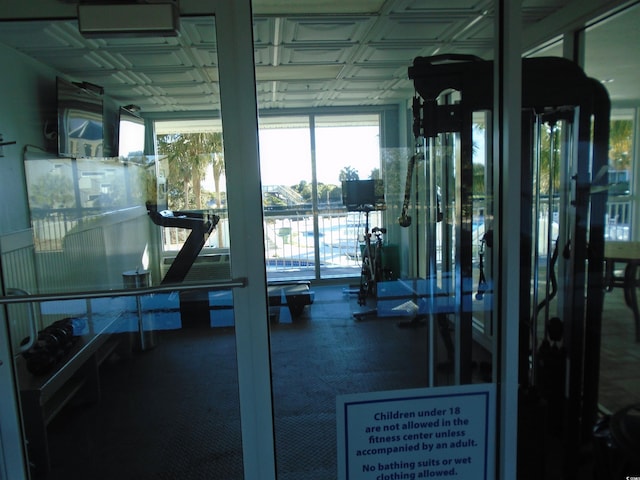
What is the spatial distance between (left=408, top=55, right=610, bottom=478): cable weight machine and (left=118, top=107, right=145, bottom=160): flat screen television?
4.83 feet

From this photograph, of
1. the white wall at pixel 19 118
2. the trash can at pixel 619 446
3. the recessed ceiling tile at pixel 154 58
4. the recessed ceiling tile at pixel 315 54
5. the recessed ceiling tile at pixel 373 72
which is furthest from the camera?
the recessed ceiling tile at pixel 373 72

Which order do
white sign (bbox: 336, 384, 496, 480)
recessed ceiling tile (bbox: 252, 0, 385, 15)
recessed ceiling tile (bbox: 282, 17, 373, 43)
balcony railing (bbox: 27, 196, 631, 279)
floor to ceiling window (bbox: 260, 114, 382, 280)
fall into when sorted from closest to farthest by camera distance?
white sign (bbox: 336, 384, 496, 480), balcony railing (bbox: 27, 196, 631, 279), recessed ceiling tile (bbox: 252, 0, 385, 15), recessed ceiling tile (bbox: 282, 17, 373, 43), floor to ceiling window (bbox: 260, 114, 382, 280)

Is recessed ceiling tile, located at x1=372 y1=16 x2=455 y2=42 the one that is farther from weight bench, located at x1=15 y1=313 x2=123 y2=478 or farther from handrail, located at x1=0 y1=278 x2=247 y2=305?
weight bench, located at x1=15 y1=313 x2=123 y2=478

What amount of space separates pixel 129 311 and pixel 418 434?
88.3 inches

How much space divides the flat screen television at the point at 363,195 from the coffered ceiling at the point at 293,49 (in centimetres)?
95

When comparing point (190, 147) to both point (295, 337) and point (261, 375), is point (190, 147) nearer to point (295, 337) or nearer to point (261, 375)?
point (261, 375)

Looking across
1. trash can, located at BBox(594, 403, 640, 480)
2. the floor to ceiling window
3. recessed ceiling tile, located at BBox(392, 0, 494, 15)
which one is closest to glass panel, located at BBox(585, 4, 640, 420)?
trash can, located at BBox(594, 403, 640, 480)

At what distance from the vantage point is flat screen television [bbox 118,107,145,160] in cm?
200

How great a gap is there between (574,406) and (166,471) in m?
2.11

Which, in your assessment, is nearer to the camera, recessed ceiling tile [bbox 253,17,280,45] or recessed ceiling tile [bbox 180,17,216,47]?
recessed ceiling tile [bbox 180,17,216,47]

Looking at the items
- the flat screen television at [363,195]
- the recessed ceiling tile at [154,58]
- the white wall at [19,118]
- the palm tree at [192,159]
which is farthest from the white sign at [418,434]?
the flat screen television at [363,195]

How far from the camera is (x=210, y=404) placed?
287cm

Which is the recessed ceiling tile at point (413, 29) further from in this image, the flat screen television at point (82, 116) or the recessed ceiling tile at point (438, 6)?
the flat screen television at point (82, 116)

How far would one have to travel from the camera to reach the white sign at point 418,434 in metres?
1.54
